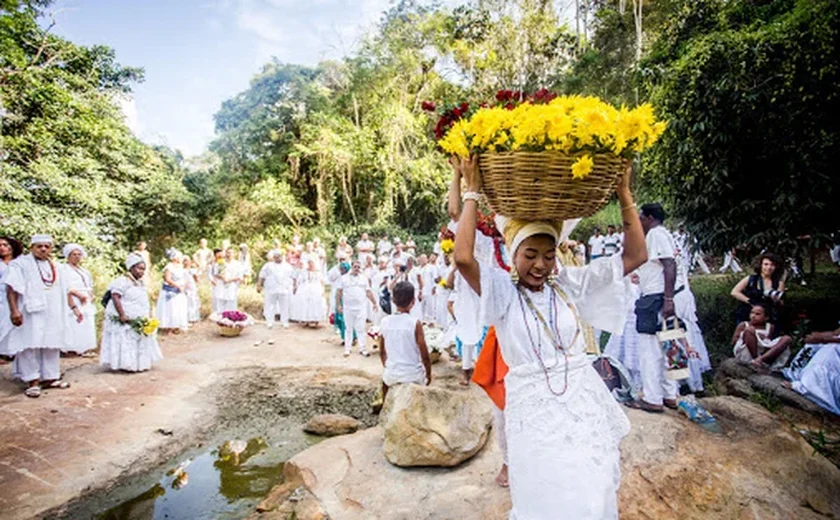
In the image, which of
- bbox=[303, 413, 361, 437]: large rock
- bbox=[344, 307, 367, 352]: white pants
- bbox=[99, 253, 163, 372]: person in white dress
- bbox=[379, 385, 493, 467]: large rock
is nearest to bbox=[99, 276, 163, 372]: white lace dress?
bbox=[99, 253, 163, 372]: person in white dress

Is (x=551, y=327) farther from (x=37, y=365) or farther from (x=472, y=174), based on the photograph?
(x=37, y=365)

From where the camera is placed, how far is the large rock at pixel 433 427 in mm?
4238

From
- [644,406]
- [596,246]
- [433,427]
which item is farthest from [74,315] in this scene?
[596,246]

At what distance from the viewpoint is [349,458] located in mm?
4578

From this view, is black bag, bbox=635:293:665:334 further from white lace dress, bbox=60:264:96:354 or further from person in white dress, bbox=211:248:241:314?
person in white dress, bbox=211:248:241:314

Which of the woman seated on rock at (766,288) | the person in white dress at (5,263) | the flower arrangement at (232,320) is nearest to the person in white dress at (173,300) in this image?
the flower arrangement at (232,320)

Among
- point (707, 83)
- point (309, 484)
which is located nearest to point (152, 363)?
point (309, 484)

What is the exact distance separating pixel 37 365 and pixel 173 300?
463 centimetres

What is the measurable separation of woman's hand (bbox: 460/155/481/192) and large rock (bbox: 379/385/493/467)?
2.74 m

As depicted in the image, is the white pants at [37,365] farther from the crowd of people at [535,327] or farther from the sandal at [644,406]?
the sandal at [644,406]

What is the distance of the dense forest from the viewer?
6.64 m

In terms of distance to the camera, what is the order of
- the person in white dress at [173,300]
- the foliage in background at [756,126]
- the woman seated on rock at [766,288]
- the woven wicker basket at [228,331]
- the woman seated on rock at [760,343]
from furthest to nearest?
the woven wicker basket at [228,331]
the person in white dress at [173,300]
the woman seated on rock at [766,288]
the foliage in background at [756,126]
the woman seated on rock at [760,343]

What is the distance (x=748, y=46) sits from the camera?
655cm

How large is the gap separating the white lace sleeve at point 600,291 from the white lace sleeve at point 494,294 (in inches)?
15.3
